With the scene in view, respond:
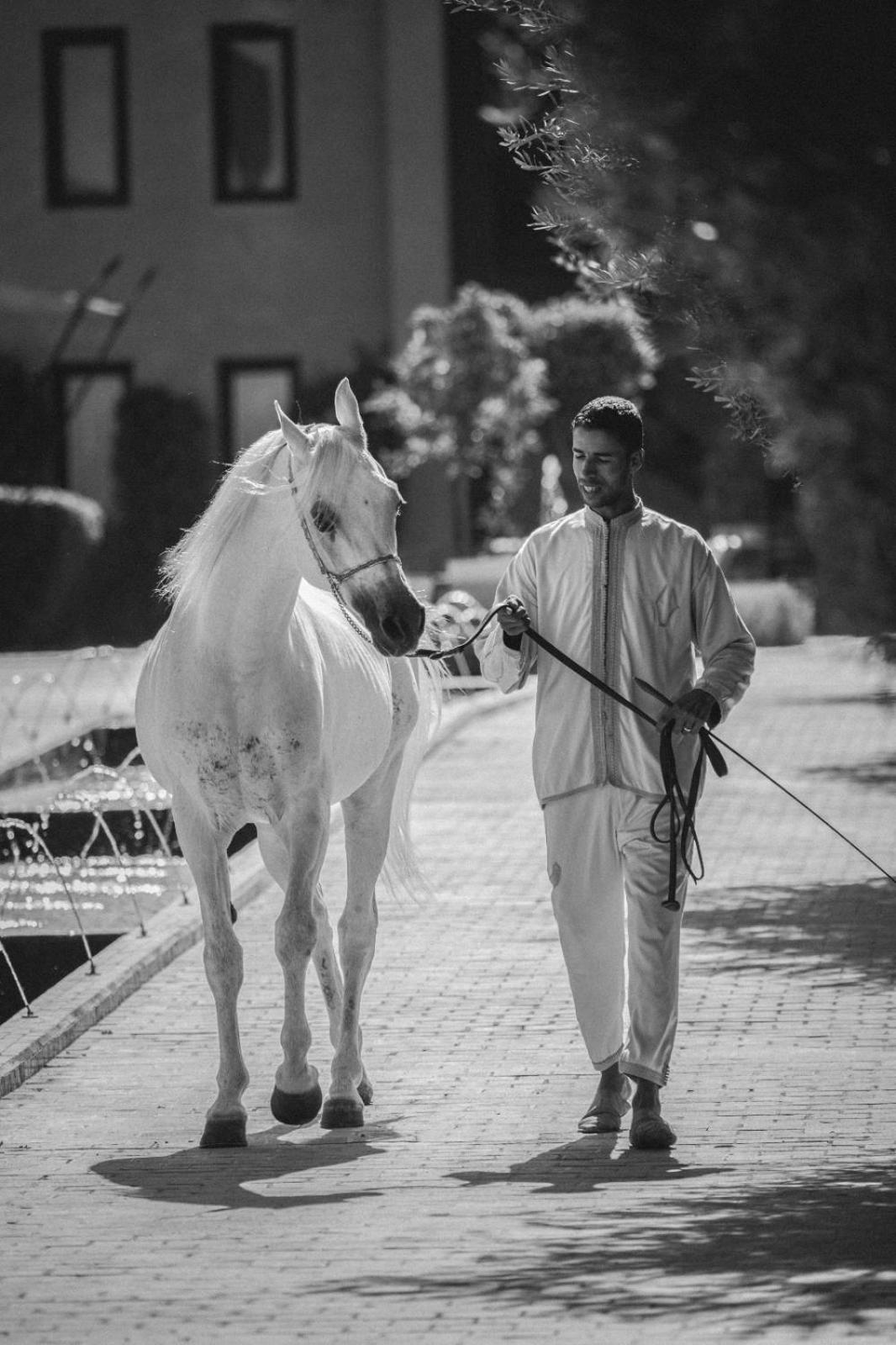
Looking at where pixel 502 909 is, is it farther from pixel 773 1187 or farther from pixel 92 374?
pixel 92 374

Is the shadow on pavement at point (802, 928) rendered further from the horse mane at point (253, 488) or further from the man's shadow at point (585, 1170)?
the horse mane at point (253, 488)

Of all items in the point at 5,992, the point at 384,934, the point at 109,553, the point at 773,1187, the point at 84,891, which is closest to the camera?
the point at 773,1187

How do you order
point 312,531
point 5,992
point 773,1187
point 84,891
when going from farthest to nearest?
point 84,891
point 5,992
point 312,531
point 773,1187

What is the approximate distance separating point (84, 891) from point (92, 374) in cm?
2149

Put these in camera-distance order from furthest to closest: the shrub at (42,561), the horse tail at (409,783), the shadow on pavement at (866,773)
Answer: the shrub at (42,561) < the shadow on pavement at (866,773) < the horse tail at (409,783)

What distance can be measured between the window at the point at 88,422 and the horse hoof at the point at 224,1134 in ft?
85.3

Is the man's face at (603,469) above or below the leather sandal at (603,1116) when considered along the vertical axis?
above

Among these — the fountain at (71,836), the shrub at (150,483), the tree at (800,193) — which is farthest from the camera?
the shrub at (150,483)

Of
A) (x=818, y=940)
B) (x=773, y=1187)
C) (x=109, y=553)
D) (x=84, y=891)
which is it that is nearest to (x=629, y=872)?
(x=773, y=1187)

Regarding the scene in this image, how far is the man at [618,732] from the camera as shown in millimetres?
6891

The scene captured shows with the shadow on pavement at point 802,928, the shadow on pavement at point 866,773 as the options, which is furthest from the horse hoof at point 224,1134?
the shadow on pavement at point 866,773

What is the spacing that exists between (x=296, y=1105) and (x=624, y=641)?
1758mm

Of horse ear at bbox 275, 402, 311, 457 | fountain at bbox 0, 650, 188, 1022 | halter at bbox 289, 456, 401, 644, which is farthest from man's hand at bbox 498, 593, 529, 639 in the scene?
fountain at bbox 0, 650, 188, 1022

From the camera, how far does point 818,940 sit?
1016cm
